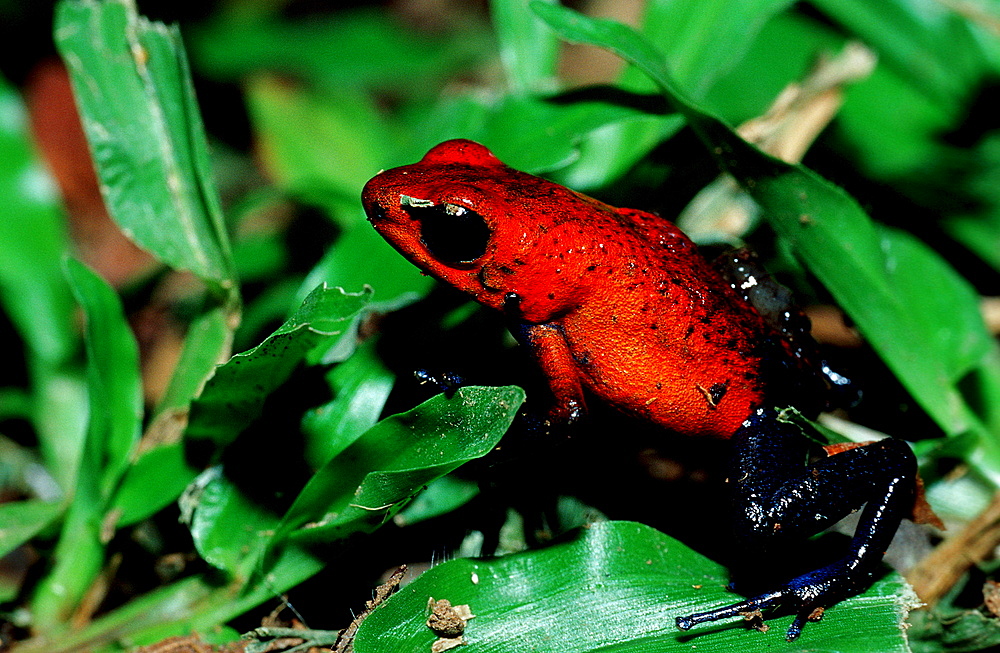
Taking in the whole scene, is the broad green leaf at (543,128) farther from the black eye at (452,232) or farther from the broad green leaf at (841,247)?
the black eye at (452,232)

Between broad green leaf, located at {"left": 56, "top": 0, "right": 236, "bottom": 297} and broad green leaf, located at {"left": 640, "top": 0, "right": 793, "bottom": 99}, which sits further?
broad green leaf, located at {"left": 640, "top": 0, "right": 793, "bottom": 99}

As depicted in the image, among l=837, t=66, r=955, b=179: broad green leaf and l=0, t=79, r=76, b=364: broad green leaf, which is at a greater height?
l=837, t=66, r=955, b=179: broad green leaf

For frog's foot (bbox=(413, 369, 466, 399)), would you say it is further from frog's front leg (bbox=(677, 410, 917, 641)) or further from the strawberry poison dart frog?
frog's front leg (bbox=(677, 410, 917, 641))

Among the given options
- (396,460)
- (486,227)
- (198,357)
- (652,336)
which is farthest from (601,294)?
(198,357)

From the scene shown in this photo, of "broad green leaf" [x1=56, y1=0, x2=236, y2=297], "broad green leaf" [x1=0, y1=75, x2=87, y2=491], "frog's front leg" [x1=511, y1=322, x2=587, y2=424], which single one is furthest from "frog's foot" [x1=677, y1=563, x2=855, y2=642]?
"broad green leaf" [x1=0, y1=75, x2=87, y2=491]

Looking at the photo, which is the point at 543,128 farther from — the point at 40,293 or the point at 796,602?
the point at 40,293

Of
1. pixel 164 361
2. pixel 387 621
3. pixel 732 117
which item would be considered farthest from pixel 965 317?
pixel 164 361
